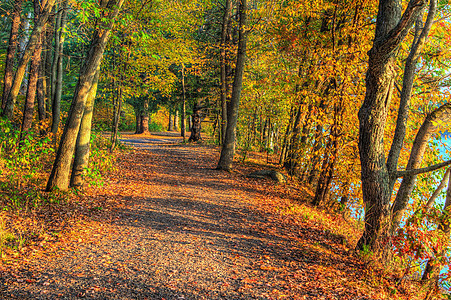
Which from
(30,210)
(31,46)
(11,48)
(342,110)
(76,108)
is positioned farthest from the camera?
(11,48)

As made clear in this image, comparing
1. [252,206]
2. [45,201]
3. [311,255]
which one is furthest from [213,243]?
[45,201]

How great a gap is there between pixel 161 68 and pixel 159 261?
15.0 m

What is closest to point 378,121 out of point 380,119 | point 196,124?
point 380,119

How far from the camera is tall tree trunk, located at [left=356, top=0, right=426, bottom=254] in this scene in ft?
16.2

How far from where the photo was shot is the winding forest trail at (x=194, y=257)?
3.96 m

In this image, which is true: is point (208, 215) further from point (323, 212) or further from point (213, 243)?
point (323, 212)

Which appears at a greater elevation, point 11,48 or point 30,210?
point 11,48

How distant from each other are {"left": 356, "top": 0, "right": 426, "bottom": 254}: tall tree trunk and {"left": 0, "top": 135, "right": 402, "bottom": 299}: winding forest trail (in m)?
0.86

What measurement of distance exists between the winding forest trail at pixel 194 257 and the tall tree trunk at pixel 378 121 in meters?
0.86

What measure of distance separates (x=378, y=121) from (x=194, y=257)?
403 centimetres

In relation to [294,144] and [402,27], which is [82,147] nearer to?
[294,144]

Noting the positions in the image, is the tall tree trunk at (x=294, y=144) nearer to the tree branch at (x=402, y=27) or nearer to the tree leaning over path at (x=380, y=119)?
the tree leaning over path at (x=380, y=119)

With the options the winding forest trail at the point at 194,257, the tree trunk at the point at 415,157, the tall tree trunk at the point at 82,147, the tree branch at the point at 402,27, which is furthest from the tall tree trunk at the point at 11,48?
the tree trunk at the point at 415,157

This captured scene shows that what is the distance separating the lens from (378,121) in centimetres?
523
